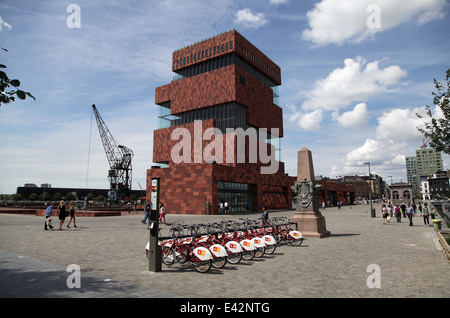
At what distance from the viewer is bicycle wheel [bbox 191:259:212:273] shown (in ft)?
26.7

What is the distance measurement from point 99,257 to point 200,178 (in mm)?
31693

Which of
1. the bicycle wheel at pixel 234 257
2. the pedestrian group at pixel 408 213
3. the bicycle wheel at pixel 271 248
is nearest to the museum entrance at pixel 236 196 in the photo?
the pedestrian group at pixel 408 213

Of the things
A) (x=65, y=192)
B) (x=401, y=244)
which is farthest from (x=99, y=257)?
(x=65, y=192)

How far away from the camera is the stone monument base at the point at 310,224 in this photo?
15.7 m

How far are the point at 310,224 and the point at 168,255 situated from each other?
9.41 metres

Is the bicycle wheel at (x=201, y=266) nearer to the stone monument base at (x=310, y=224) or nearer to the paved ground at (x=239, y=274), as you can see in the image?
the paved ground at (x=239, y=274)

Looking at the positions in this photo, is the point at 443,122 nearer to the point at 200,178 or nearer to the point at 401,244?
the point at 401,244

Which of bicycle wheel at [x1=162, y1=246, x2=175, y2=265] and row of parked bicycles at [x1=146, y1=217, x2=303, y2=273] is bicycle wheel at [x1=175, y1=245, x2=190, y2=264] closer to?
row of parked bicycles at [x1=146, y1=217, x2=303, y2=273]

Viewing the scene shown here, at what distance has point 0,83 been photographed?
5.00 meters

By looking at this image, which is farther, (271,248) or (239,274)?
(271,248)

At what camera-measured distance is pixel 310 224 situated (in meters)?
15.8

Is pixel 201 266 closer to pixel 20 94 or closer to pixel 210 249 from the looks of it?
Answer: pixel 210 249

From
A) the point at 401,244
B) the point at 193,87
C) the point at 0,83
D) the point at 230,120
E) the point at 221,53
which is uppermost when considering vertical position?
the point at 221,53

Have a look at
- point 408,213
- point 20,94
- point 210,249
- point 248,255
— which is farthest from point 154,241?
point 408,213
